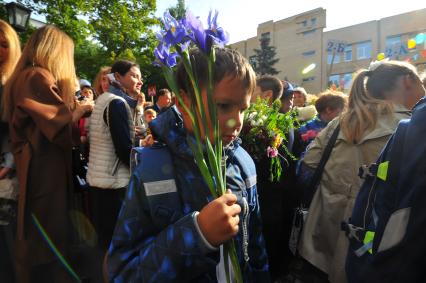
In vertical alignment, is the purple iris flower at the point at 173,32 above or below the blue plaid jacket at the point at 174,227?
above

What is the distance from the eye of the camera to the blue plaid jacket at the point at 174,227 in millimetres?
1095

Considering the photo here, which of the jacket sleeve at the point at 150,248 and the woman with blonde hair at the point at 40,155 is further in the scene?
the woman with blonde hair at the point at 40,155

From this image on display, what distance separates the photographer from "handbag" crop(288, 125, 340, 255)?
2.46 m

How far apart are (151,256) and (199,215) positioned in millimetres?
215

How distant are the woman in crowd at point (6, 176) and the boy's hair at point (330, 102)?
3.24 m

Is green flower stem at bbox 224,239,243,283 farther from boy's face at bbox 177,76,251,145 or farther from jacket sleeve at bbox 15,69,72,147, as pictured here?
jacket sleeve at bbox 15,69,72,147

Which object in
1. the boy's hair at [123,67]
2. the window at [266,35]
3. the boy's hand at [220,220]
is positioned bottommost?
the boy's hand at [220,220]

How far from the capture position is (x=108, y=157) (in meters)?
2.96

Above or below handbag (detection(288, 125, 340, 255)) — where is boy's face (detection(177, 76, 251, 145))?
above

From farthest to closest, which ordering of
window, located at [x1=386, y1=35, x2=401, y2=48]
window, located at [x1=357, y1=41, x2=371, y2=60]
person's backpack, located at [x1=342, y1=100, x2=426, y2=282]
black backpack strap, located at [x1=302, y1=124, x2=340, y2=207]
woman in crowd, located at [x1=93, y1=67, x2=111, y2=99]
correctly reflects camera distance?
window, located at [x1=357, y1=41, x2=371, y2=60] → window, located at [x1=386, y1=35, x2=401, y2=48] → woman in crowd, located at [x1=93, y1=67, x2=111, y2=99] → black backpack strap, located at [x1=302, y1=124, x2=340, y2=207] → person's backpack, located at [x1=342, y1=100, x2=426, y2=282]

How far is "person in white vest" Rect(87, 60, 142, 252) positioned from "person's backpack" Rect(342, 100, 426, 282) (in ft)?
7.17

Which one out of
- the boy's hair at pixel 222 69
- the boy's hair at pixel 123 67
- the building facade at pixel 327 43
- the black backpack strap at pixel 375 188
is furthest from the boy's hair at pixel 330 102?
the building facade at pixel 327 43

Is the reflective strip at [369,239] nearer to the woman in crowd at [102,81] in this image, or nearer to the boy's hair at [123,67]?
the boy's hair at [123,67]

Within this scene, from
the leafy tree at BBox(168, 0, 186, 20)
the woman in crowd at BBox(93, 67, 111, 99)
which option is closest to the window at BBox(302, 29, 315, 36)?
the leafy tree at BBox(168, 0, 186, 20)
